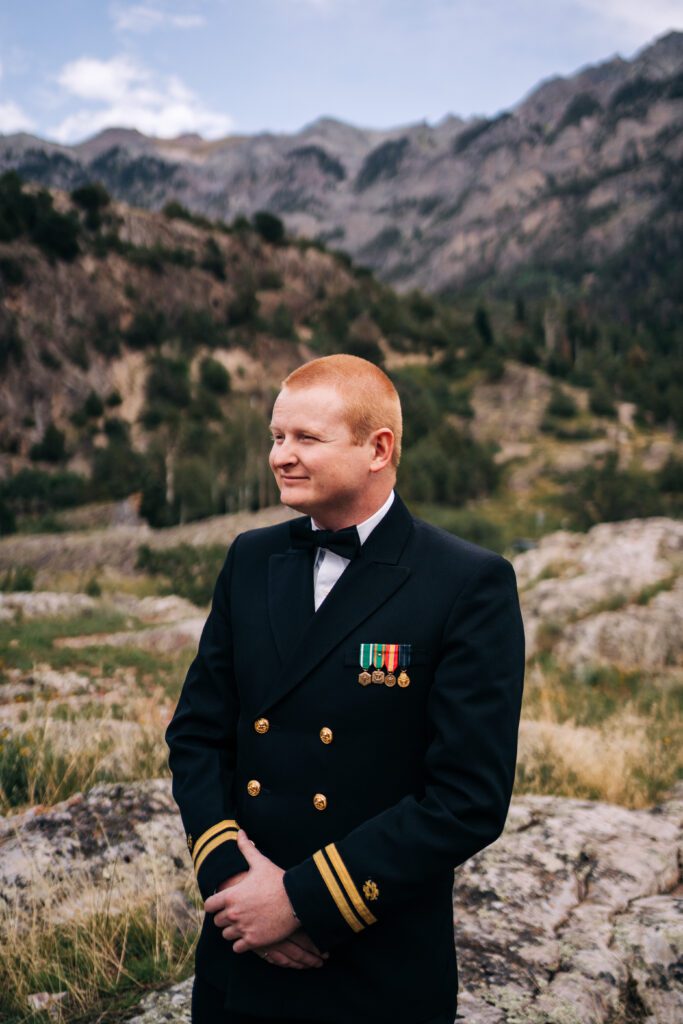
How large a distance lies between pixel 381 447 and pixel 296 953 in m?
1.30

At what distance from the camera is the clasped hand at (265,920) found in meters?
1.73

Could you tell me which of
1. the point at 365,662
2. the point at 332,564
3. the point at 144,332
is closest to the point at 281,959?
the point at 365,662

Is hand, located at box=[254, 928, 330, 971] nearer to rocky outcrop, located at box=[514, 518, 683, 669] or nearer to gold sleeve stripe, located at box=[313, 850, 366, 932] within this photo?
gold sleeve stripe, located at box=[313, 850, 366, 932]

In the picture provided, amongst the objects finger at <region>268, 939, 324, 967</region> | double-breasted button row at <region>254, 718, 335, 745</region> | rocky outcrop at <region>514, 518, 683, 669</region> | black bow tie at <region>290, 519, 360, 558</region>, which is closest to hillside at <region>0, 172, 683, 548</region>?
rocky outcrop at <region>514, 518, 683, 669</region>

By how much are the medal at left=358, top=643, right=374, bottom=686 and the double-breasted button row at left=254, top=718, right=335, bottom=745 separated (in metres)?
0.15

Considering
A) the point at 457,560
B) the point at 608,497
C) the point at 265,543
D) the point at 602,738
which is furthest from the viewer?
the point at 608,497

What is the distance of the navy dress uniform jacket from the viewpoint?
1.71 meters

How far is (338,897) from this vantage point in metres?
1.69

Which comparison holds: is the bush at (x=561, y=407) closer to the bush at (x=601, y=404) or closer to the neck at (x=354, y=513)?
the bush at (x=601, y=404)

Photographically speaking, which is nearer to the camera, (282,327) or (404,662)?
(404,662)

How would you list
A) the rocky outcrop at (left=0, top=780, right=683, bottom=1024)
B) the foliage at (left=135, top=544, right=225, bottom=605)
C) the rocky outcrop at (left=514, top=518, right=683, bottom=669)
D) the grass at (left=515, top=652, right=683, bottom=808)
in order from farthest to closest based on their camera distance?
1. the foliage at (left=135, top=544, right=225, bottom=605)
2. the rocky outcrop at (left=514, top=518, right=683, bottom=669)
3. the grass at (left=515, top=652, right=683, bottom=808)
4. the rocky outcrop at (left=0, top=780, right=683, bottom=1024)

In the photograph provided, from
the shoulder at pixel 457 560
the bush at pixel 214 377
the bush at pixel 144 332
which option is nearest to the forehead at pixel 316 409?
the shoulder at pixel 457 560

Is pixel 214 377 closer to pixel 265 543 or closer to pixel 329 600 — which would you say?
pixel 265 543

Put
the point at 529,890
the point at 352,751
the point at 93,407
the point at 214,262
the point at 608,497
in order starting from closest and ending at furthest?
the point at 352,751, the point at 529,890, the point at 608,497, the point at 93,407, the point at 214,262
